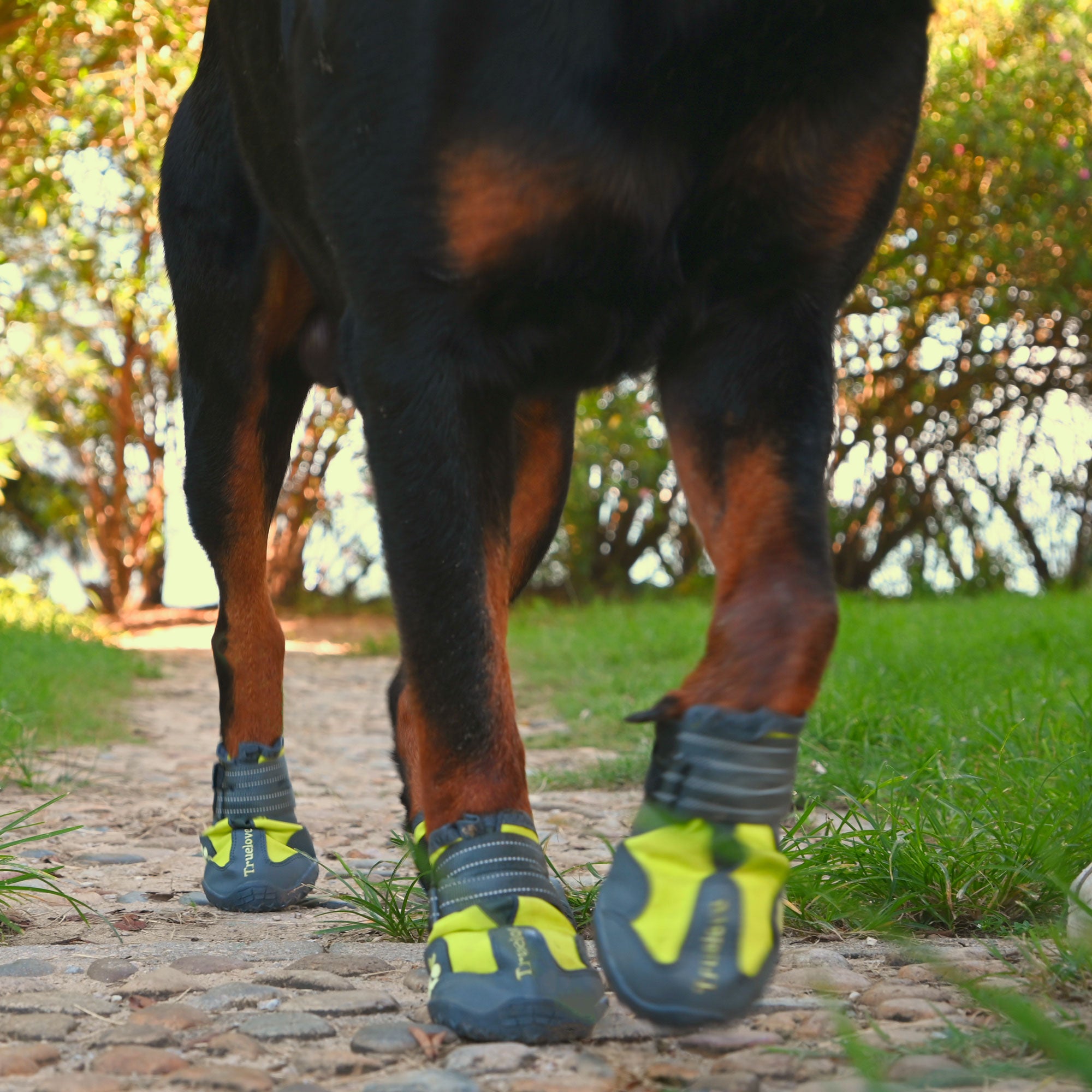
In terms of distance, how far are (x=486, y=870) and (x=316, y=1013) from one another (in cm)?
28

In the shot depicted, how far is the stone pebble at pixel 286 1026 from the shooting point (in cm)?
147

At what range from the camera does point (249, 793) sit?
232cm

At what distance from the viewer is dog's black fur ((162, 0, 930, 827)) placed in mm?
1394

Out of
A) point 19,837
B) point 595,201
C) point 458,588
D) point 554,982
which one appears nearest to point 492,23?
point 595,201

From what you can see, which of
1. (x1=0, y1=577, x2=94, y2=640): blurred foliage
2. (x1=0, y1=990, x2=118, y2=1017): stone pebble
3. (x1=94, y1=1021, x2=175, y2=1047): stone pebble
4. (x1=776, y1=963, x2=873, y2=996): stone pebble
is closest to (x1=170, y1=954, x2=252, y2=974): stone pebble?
(x1=0, y1=990, x2=118, y2=1017): stone pebble

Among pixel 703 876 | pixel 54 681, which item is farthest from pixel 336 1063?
pixel 54 681

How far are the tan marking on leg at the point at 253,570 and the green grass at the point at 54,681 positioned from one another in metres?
1.25

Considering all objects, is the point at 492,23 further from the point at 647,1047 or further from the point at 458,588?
the point at 647,1047

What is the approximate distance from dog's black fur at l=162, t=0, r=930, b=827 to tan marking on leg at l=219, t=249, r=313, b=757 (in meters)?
0.68

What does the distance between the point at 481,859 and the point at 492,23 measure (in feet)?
3.06

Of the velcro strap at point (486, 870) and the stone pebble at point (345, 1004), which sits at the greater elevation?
the velcro strap at point (486, 870)

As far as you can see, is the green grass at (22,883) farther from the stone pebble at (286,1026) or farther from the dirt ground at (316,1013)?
the stone pebble at (286,1026)

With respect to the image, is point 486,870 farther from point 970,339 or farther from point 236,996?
point 970,339

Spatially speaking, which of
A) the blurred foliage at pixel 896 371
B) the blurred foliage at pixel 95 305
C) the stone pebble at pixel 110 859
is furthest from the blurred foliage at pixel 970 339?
the stone pebble at pixel 110 859
